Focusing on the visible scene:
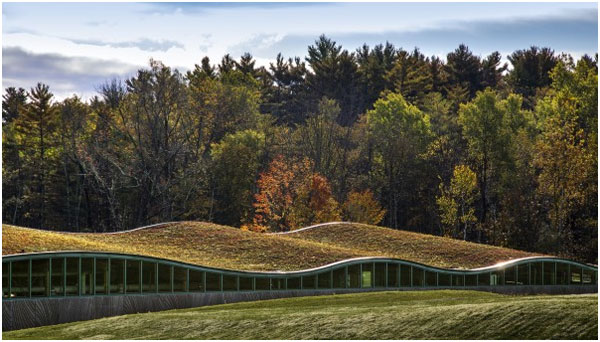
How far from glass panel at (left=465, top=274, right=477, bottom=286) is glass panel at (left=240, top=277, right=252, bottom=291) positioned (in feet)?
36.4

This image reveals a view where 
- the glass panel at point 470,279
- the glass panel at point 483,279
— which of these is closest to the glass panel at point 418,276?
the glass panel at point 470,279

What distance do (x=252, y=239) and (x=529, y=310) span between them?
92.2 ft

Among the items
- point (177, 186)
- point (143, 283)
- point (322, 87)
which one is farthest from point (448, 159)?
point (143, 283)

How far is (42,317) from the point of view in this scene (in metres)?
39.3

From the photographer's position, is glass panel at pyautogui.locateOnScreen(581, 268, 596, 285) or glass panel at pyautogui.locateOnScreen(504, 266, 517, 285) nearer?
glass panel at pyautogui.locateOnScreen(504, 266, 517, 285)

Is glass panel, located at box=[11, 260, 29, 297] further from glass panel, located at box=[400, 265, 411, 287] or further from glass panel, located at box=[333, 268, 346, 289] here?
glass panel, located at box=[400, 265, 411, 287]

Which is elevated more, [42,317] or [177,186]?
[177,186]

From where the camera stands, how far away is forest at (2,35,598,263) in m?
75.1

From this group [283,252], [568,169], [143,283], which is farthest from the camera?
[568,169]

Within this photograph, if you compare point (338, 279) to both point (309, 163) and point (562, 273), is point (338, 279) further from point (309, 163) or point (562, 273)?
point (309, 163)

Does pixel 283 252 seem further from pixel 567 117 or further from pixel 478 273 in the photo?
pixel 567 117

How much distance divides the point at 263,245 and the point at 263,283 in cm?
614

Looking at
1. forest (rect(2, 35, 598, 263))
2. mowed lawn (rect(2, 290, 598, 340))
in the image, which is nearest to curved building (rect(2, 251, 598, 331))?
mowed lawn (rect(2, 290, 598, 340))

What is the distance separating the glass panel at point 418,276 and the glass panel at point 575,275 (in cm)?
947
